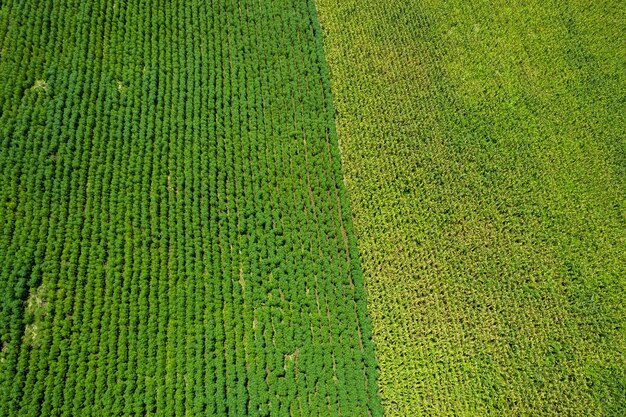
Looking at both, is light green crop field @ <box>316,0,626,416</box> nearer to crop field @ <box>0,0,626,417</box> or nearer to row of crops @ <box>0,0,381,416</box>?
crop field @ <box>0,0,626,417</box>

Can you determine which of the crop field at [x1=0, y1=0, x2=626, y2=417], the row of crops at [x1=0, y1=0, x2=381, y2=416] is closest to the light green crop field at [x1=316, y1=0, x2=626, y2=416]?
the crop field at [x1=0, y1=0, x2=626, y2=417]


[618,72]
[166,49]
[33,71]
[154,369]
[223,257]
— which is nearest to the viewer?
[154,369]

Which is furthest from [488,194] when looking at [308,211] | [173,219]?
[173,219]

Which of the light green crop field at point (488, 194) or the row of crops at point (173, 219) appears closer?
the row of crops at point (173, 219)

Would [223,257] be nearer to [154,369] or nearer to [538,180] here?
[154,369]

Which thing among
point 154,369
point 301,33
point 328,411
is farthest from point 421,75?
point 154,369

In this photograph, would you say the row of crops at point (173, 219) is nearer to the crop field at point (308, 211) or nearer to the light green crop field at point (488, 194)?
the crop field at point (308, 211)

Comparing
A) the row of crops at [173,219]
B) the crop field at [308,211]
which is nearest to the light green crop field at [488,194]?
the crop field at [308,211]
